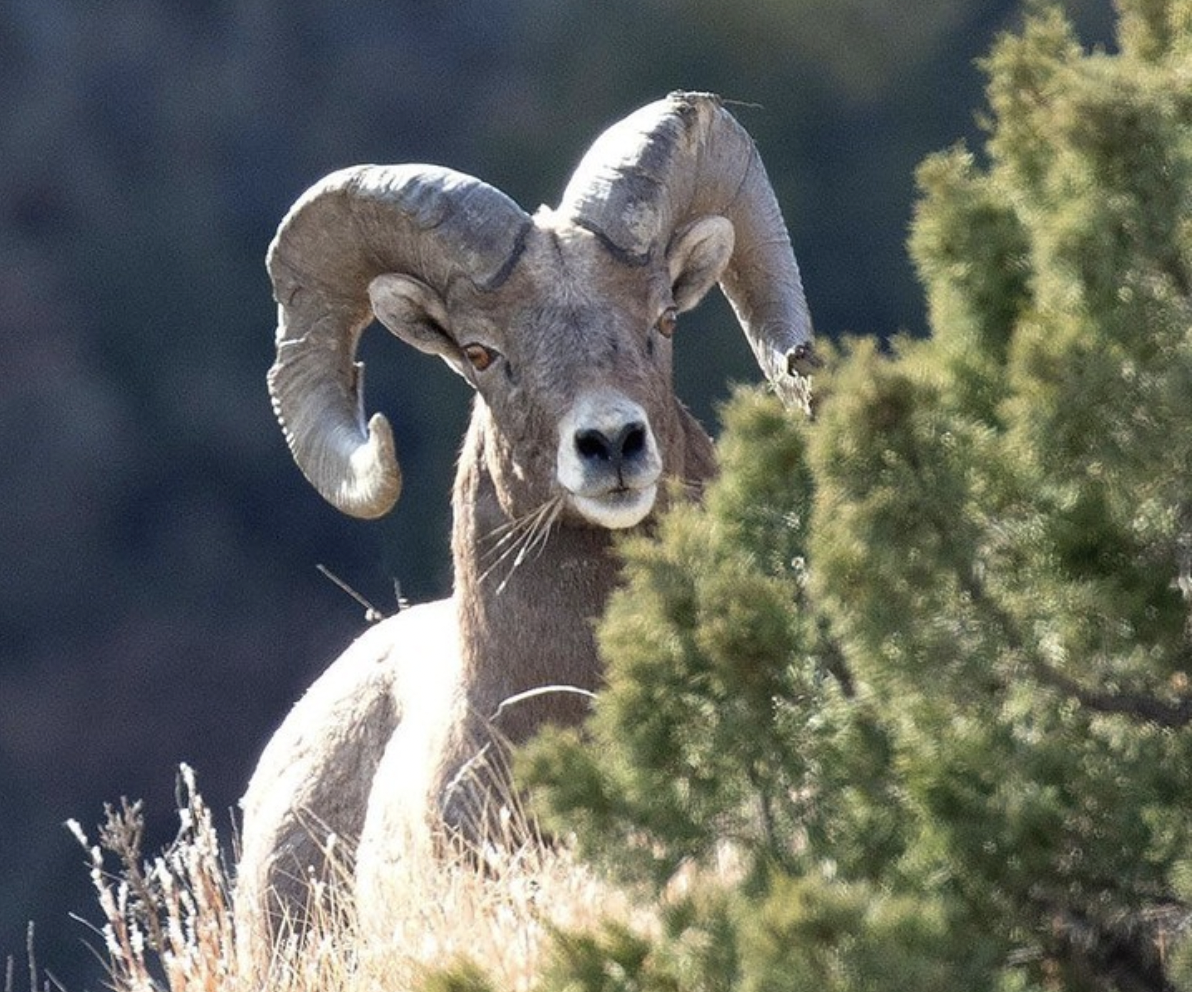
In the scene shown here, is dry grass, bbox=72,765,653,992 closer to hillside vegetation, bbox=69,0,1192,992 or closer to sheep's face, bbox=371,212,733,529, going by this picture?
hillside vegetation, bbox=69,0,1192,992

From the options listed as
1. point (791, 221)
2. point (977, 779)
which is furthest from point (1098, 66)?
point (791, 221)

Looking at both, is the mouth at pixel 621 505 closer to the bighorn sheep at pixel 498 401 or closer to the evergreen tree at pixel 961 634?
the bighorn sheep at pixel 498 401

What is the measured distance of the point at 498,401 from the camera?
7.72 metres

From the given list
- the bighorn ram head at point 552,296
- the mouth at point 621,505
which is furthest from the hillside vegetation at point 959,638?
the bighorn ram head at point 552,296

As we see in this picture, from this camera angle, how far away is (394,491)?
817 centimetres

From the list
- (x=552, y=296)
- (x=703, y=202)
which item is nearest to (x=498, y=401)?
(x=552, y=296)

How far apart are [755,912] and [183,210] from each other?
2826 centimetres

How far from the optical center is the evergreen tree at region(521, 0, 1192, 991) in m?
3.91

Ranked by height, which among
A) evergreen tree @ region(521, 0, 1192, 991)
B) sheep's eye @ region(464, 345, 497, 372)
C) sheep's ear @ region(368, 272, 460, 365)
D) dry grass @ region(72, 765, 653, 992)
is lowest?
dry grass @ region(72, 765, 653, 992)

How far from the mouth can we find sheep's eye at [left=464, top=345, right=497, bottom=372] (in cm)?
63

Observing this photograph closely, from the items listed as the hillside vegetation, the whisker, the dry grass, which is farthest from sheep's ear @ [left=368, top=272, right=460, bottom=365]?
the hillside vegetation

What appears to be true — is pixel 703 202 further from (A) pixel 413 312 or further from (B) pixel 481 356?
(B) pixel 481 356

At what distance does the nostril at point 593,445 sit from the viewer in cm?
728

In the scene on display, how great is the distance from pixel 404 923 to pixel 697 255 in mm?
2820
